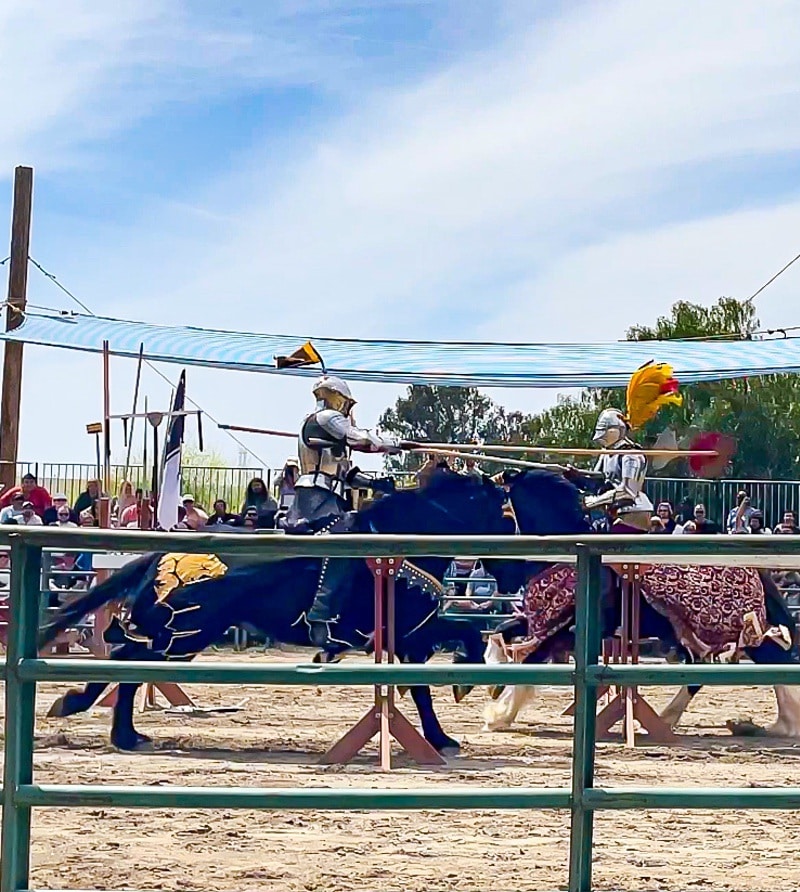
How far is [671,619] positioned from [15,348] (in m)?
12.3

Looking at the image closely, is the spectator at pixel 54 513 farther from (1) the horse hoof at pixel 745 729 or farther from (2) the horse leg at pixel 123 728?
(1) the horse hoof at pixel 745 729

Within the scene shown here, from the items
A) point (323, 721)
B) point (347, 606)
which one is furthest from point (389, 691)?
point (323, 721)

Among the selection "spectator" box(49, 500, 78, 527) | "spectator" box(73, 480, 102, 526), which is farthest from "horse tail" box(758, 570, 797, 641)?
"spectator" box(73, 480, 102, 526)

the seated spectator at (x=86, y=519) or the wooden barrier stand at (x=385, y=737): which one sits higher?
the seated spectator at (x=86, y=519)

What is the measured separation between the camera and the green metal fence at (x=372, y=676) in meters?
3.80

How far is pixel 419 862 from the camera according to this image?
5.36m

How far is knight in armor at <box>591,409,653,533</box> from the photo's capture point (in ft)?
32.2

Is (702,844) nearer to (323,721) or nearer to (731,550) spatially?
(731,550)

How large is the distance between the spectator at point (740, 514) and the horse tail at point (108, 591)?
9.06m

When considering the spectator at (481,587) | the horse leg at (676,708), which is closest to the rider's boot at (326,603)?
the horse leg at (676,708)

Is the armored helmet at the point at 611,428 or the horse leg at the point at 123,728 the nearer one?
the horse leg at the point at 123,728

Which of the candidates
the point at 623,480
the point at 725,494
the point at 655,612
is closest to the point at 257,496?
the point at 725,494

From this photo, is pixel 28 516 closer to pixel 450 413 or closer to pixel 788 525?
pixel 788 525

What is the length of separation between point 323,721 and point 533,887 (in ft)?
14.9
